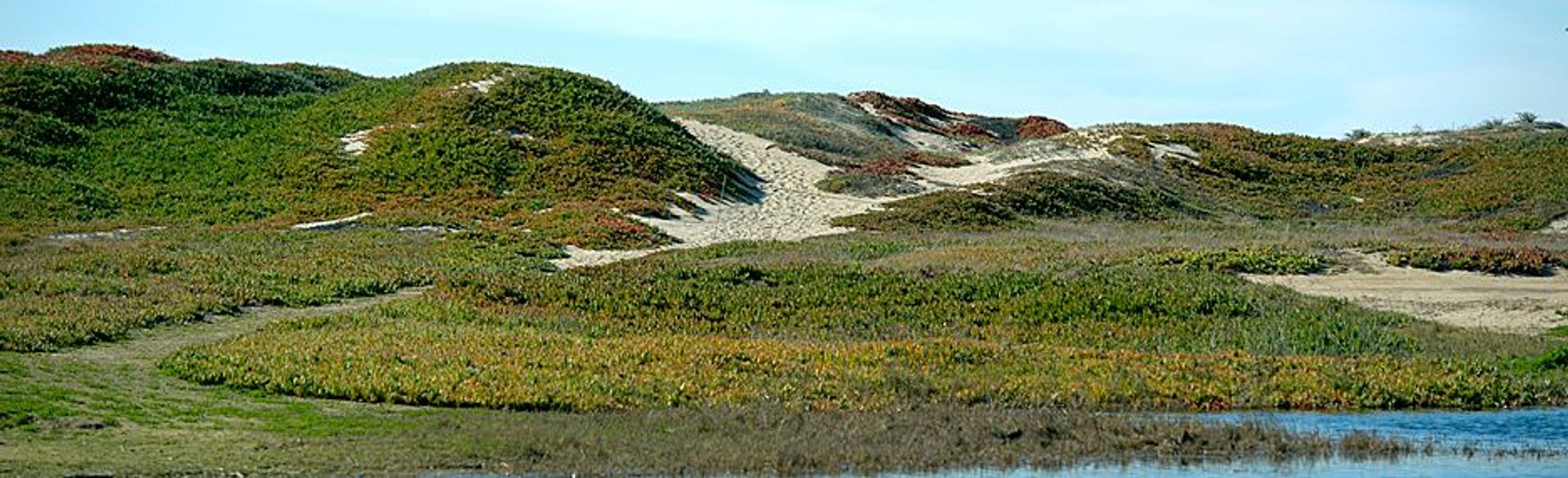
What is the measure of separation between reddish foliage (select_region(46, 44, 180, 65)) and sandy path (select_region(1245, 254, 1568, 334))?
50.4m

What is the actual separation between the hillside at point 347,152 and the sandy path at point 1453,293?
18519mm

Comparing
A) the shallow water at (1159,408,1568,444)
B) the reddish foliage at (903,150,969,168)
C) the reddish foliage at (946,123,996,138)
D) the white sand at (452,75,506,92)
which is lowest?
the shallow water at (1159,408,1568,444)

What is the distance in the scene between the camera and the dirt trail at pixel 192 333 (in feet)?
76.5

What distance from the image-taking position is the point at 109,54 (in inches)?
2896

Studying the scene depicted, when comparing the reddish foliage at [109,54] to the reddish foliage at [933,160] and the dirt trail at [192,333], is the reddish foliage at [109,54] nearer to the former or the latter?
the reddish foliage at [933,160]

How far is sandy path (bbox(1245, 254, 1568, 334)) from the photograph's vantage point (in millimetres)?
30781

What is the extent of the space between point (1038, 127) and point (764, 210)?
1881 inches

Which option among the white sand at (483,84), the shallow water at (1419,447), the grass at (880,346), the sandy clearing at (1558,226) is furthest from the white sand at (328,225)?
the sandy clearing at (1558,226)

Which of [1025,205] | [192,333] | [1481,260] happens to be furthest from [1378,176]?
[192,333]

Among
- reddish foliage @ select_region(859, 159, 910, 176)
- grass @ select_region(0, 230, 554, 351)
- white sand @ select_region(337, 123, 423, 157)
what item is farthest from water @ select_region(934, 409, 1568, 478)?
reddish foliage @ select_region(859, 159, 910, 176)

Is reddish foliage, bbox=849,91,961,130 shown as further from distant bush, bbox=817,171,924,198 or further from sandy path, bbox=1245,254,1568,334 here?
sandy path, bbox=1245,254,1568,334

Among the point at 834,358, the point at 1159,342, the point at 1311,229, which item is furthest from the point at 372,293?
the point at 1311,229

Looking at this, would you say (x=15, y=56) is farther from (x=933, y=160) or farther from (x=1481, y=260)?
(x=1481, y=260)

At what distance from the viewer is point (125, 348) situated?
24.2 metres
